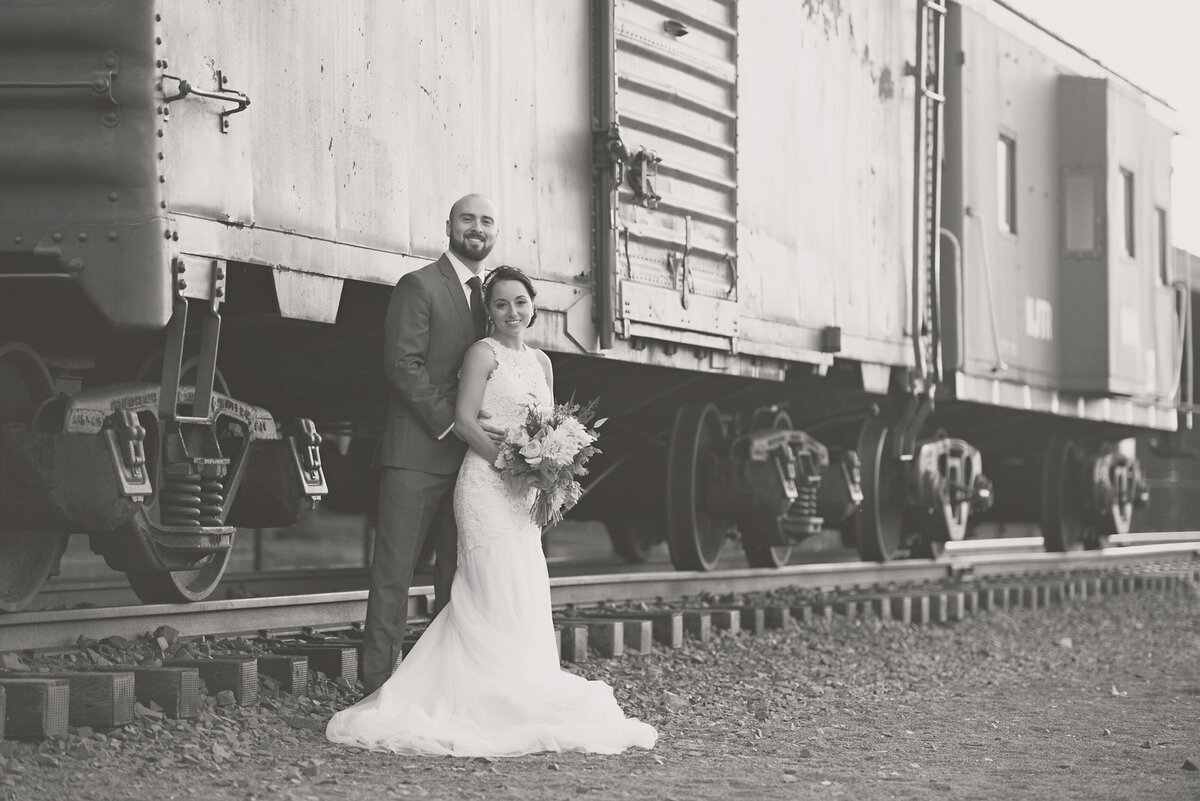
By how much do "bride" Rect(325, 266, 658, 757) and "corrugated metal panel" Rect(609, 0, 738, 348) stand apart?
A: 211 centimetres

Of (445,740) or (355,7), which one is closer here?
(445,740)

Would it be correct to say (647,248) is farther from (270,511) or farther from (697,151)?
(270,511)

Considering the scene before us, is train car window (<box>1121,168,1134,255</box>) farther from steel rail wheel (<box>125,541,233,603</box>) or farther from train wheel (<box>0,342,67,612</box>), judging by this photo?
train wheel (<box>0,342,67,612</box>)

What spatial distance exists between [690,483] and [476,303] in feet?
14.2

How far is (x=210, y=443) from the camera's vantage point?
631 centimetres

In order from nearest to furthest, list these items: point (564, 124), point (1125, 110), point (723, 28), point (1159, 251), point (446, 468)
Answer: point (446, 468) → point (564, 124) → point (723, 28) → point (1125, 110) → point (1159, 251)

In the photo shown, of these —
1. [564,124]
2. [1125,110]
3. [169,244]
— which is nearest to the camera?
[169,244]

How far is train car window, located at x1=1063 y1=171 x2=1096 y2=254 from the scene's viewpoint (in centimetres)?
1441

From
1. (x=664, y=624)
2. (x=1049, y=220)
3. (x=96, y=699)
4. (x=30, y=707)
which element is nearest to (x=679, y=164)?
(x=664, y=624)

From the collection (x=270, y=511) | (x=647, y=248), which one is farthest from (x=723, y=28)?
(x=270, y=511)

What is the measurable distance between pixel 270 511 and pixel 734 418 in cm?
478

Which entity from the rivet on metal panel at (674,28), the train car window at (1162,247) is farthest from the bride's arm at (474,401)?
the train car window at (1162,247)

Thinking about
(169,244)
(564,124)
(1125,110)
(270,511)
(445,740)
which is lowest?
(445,740)

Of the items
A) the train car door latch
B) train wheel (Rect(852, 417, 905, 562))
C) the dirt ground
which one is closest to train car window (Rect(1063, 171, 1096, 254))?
train wheel (Rect(852, 417, 905, 562))
